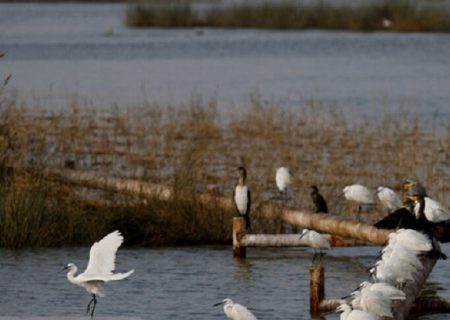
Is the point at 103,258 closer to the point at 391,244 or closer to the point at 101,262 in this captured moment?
the point at 101,262

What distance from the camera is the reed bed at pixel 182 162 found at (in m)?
13.8

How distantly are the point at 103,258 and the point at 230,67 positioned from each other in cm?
3003

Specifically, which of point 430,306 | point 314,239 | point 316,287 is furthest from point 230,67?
point 316,287

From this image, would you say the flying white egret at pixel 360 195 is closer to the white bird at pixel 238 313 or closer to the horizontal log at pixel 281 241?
the horizontal log at pixel 281 241

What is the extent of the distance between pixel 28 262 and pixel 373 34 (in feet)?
130

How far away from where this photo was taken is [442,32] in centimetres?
4897

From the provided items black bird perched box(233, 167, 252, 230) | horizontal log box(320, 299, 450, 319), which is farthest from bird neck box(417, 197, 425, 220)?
black bird perched box(233, 167, 252, 230)

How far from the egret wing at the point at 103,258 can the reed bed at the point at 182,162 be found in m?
3.15

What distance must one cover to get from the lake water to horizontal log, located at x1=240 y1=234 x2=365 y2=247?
7.94m

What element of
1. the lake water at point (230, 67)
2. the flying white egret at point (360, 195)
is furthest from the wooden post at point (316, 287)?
the lake water at point (230, 67)

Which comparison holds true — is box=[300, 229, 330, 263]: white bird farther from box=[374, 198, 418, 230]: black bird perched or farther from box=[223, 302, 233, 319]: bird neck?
box=[223, 302, 233, 319]: bird neck

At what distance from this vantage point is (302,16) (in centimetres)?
5266

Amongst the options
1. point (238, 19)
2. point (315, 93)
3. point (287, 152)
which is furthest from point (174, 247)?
point (238, 19)

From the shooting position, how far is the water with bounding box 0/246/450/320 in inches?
448
